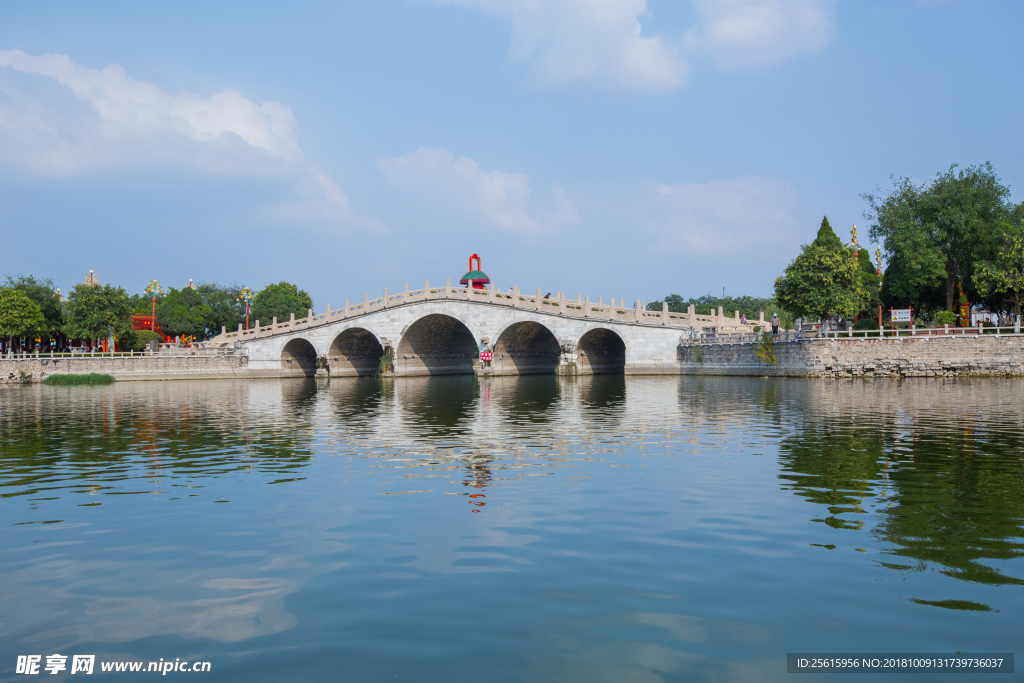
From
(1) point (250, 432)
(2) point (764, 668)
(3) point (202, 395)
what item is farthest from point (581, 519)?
(3) point (202, 395)

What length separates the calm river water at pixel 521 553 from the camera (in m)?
4.65

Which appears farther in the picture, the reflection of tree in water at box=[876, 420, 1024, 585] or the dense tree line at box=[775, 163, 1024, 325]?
the dense tree line at box=[775, 163, 1024, 325]

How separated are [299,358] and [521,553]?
169 feet

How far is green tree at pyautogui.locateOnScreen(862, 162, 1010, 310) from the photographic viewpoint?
1448 inches

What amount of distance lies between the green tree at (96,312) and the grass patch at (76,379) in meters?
9.79

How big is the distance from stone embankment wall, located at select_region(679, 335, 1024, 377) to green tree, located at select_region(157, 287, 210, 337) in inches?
2370

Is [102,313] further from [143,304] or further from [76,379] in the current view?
[143,304]

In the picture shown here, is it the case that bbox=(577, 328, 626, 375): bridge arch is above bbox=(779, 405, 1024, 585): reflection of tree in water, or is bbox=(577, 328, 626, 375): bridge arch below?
above

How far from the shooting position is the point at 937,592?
538 cm

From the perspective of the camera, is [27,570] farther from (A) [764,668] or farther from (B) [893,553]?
(B) [893,553]

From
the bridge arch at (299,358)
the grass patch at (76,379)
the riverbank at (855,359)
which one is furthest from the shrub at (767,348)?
the grass patch at (76,379)

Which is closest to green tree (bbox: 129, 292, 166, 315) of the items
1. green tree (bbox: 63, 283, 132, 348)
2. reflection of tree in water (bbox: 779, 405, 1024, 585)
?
green tree (bbox: 63, 283, 132, 348)

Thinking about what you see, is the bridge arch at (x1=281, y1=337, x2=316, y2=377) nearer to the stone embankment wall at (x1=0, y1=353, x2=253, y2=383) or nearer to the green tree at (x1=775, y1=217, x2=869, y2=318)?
the stone embankment wall at (x1=0, y1=353, x2=253, y2=383)

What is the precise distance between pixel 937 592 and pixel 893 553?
3.25ft
